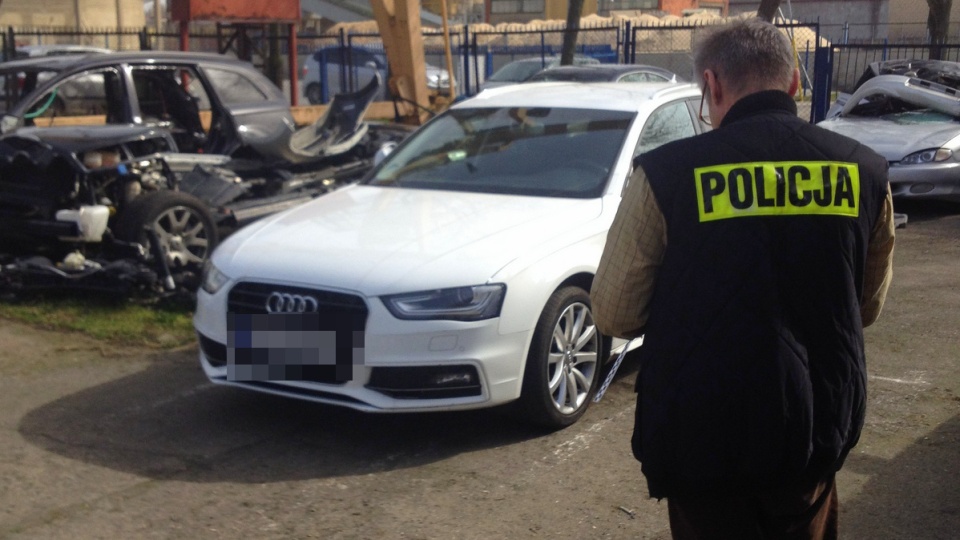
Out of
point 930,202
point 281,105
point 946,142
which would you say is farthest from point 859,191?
point 930,202

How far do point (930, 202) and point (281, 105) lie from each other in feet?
23.0

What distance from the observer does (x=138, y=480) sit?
4.64 meters

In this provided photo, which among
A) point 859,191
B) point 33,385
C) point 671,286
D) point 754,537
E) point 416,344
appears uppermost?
point 859,191

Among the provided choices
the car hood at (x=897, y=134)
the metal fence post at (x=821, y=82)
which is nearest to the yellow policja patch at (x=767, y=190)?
the car hood at (x=897, y=134)

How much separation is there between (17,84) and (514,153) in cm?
451

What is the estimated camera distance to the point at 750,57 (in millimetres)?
2346

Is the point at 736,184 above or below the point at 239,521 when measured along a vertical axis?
above

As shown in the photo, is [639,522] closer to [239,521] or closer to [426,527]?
[426,527]

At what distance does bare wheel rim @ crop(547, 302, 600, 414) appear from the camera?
16.9 ft

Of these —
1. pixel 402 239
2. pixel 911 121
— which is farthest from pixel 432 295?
pixel 911 121

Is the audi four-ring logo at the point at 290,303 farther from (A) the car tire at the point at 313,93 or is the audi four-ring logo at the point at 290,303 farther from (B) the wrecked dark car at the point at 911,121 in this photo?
(A) the car tire at the point at 313,93

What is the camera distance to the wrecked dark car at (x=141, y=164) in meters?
7.53

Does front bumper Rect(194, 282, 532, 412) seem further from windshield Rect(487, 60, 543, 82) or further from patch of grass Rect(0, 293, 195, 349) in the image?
windshield Rect(487, 60, 543, 82)

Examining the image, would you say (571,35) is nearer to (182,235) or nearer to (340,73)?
(340,73)
